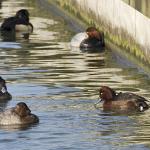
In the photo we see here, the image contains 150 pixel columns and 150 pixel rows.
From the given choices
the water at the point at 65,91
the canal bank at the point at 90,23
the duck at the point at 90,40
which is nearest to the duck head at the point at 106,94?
the water at the point at 65,91

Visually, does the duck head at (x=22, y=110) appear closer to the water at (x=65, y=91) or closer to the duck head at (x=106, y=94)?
the water at (x=65, y=91)

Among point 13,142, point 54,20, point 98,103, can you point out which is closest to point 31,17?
point 54,20

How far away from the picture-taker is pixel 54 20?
133ft

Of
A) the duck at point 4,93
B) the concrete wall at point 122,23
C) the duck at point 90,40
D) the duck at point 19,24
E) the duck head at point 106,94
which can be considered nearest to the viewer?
the duck head at point 106,94

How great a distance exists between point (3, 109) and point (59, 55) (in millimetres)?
8082

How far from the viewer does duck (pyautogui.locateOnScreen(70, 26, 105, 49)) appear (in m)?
33.8

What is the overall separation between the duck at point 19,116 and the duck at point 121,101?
199cm

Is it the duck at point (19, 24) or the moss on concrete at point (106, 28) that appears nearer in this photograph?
the moss on concrete at point (106, 28)

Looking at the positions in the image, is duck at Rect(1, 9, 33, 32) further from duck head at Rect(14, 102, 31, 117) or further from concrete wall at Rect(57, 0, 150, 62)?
duck head at Rect(14, 102, 31, 117)

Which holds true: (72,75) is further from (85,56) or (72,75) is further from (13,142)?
(13,142)

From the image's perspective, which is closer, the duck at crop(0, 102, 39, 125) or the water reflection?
the duck at crop(0, 102, 39, 125)

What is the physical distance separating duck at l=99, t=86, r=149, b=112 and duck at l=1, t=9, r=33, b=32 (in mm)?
13065

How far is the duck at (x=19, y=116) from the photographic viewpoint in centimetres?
2344

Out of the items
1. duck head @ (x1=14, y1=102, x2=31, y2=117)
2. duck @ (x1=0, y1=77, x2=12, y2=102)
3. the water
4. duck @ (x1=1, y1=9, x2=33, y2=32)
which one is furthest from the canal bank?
duck head @ (x1=14, y1=102, x2=31, y2=117)
